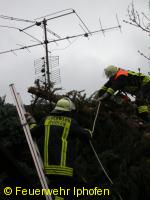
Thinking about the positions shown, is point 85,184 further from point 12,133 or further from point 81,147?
point 12,133

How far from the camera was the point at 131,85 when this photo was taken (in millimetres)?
11141

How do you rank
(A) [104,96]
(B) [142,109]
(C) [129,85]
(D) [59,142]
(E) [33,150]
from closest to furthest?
1. (E) [33,150]
2. (D) [59,142]
3. (A) [104,96]
4. (B) [142,109]
5. (C) [129,85]

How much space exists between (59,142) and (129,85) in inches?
143

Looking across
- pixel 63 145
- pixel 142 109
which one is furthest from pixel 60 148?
pixel 142 109

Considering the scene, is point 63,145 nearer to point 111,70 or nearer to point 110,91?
point 110,91

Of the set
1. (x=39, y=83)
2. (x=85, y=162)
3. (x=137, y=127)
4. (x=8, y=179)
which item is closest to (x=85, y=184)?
(x=85, y=162)

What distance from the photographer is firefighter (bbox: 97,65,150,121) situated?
35.1 feet

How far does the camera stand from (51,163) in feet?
26.1

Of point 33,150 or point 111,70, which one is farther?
point 111,70

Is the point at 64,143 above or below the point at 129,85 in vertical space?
below

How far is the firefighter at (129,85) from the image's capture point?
1070cm

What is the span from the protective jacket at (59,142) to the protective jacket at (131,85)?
8.66 ft

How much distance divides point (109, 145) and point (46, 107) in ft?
5.68

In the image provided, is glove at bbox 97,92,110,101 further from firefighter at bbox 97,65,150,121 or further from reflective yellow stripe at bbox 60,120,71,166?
reflective yellow stripe at bbox 60,120,71,166
